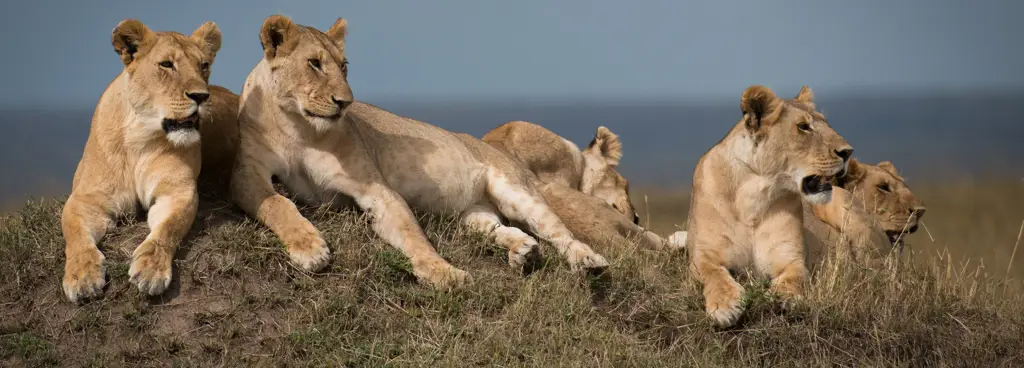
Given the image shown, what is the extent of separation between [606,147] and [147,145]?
4.18m

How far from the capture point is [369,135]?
7699 mm

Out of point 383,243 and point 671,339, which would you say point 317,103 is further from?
point 671,339

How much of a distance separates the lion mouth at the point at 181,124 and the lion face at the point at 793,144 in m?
2.85

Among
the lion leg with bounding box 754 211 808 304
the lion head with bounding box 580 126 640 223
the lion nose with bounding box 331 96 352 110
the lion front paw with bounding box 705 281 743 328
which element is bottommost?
the lion head with bounding box 580 126 640 223

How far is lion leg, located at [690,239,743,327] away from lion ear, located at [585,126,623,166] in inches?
111

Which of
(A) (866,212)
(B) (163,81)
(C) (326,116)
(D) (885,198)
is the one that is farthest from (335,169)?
(D) (885,198)

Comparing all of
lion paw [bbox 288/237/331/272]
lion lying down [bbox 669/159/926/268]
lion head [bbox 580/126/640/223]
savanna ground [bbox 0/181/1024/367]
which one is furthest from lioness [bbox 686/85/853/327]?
lion head [bbox 580/126/640/223]

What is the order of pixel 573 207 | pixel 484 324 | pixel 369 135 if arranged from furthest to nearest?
pixel 573 207, pixel 369 135, pixel 484 324

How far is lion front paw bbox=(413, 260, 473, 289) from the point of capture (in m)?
6.64

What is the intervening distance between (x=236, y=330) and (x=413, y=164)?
193cm

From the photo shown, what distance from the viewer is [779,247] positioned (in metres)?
7.04

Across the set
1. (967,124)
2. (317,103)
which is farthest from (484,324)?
(967,124)

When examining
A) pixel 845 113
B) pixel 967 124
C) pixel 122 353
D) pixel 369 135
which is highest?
pixel 369 135

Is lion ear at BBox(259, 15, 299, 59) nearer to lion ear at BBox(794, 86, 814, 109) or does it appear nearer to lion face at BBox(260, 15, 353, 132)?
lion face at BBox(260, 15, 353, 132)
